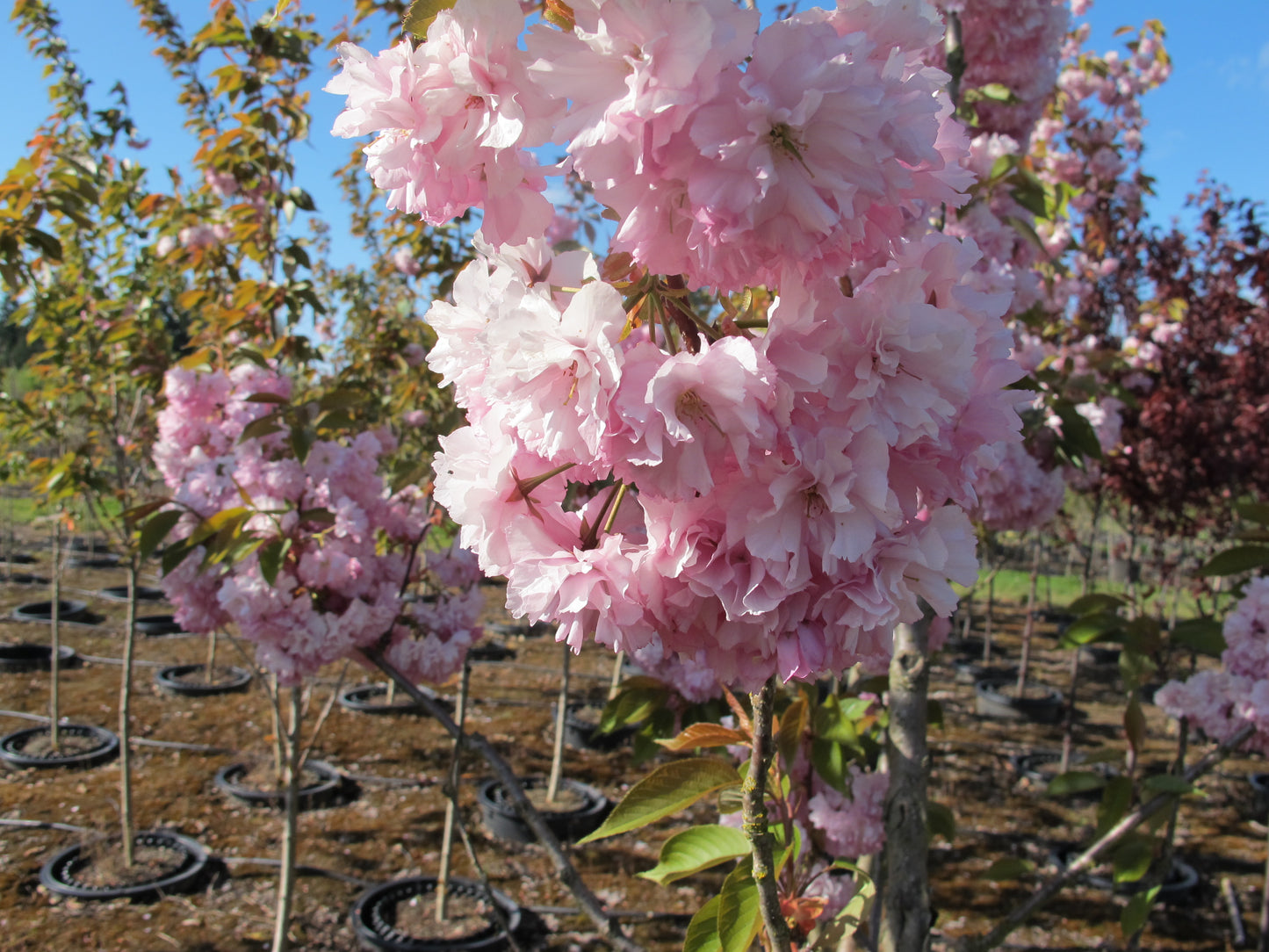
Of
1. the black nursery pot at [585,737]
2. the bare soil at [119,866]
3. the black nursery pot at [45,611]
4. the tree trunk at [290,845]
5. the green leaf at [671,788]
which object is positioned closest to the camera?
the green leaf at [671,788]

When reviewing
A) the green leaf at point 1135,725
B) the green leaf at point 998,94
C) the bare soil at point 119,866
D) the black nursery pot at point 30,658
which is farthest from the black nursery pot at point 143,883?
the green leaf at point 998,94

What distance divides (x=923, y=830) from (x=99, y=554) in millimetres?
14117

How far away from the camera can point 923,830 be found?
1.49 m

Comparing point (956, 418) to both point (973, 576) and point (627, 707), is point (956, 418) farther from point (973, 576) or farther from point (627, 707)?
point (627, 707)

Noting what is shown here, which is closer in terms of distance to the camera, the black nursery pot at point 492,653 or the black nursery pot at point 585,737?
the black nursery pot at point 585,737

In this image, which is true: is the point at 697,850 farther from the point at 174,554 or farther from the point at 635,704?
the point at 174,554

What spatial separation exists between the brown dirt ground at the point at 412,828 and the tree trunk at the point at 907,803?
1.58 meters

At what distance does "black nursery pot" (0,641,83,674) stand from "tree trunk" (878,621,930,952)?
744 cm

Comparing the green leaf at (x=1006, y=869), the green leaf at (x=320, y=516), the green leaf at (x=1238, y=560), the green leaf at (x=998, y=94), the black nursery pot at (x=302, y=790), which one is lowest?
the black nursery pot at (x=302, y=790)

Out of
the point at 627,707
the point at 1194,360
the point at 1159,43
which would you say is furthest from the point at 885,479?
the point at 1159,43

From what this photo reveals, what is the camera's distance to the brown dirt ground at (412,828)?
361cm

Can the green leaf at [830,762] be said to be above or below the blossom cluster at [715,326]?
below

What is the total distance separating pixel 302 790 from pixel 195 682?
104 inches

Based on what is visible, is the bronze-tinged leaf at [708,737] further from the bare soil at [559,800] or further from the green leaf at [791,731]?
the bare soil at [559,800]
